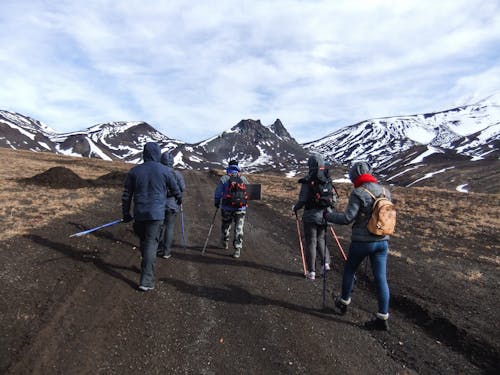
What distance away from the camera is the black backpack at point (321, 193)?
26.6 ft

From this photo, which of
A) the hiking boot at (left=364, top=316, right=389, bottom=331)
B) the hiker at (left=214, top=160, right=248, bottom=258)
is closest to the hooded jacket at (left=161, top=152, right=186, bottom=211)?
the hiker at (left=214, top=160, right=248, bottom=258)

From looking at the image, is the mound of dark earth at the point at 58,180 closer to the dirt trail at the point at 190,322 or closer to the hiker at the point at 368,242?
the dirt trail at the point at 190,322

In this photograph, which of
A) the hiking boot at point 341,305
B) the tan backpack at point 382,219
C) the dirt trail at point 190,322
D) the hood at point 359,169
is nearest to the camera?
the dirt trail at point 190,322

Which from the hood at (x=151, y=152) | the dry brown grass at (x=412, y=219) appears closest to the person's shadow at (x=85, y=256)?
the dry brown grass at (x=412, y=219)

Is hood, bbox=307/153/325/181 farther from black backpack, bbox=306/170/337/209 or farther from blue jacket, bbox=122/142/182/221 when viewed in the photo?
blue jacket, bbox=122/142/182/221

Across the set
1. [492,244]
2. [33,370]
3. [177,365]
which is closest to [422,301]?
[177,365]

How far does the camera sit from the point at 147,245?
7281 millimetres

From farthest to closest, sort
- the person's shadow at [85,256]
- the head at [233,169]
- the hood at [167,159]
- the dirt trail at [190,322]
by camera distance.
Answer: the head at [233,169] → the hood at [167,159] → the person's shadow at [85,256] → the dirt trail at [190,322]

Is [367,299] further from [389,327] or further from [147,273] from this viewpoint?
[147,273]

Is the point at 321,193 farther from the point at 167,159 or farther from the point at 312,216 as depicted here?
the point at 167,159

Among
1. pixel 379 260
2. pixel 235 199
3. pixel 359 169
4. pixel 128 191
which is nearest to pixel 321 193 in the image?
pixel 359 169

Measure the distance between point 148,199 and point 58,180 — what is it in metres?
21.1

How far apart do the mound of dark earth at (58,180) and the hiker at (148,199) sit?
1909 centimetres

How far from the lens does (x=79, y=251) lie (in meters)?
9.42
